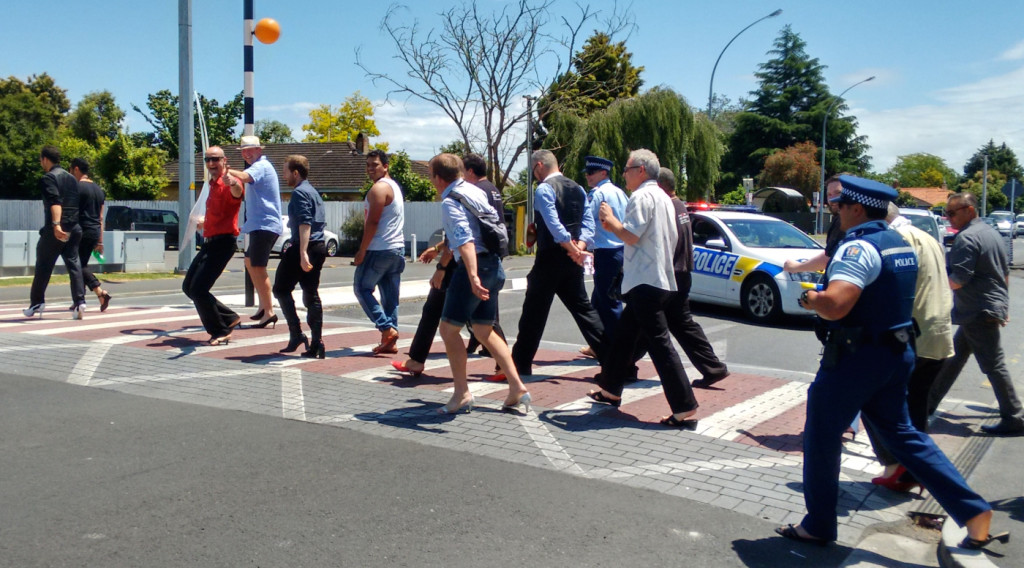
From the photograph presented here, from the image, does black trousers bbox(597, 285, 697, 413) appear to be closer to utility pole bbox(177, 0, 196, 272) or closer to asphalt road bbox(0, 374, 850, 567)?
asphalt road bbox(0, 374, 850, 567)

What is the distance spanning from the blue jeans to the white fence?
2531 centimetres

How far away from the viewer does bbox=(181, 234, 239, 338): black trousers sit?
820 centimetres

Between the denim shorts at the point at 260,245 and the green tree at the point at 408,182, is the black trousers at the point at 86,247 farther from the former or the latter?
the green tree at the point at 408,182

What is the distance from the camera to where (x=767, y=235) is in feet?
41.9

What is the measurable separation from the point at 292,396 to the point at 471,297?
172 cm

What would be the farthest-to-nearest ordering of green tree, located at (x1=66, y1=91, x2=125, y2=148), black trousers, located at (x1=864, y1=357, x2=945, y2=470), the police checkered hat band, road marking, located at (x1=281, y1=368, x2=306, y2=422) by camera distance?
1. green tree, located at (x1=66, y1=91, x2=125, y2=148)
2. road marking, located at (x1=281, y1=368, x2=306, y2=422)
3. black trousers, located at (x1=864, y1=357, x2=945, y2=470)
4. the police checkered hat band

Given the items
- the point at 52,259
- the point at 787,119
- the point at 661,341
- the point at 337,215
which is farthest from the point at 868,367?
the point at 787,119

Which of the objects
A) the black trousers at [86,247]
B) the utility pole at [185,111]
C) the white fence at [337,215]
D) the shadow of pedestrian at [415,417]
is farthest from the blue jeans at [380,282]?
the white fence at [337,215]

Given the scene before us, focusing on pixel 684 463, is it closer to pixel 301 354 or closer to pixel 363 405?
pixel 363 405

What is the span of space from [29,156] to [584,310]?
4814 cm

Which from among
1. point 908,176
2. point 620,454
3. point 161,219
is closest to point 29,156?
point 161,219

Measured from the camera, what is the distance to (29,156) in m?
47.1

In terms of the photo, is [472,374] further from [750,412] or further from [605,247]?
[750,412]

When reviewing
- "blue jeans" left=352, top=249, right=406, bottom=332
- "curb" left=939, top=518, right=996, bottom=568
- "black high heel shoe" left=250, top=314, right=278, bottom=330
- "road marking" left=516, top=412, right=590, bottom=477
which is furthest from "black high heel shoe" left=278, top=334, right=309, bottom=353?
"curb" left=939, top=518, right=996, bottom=568
